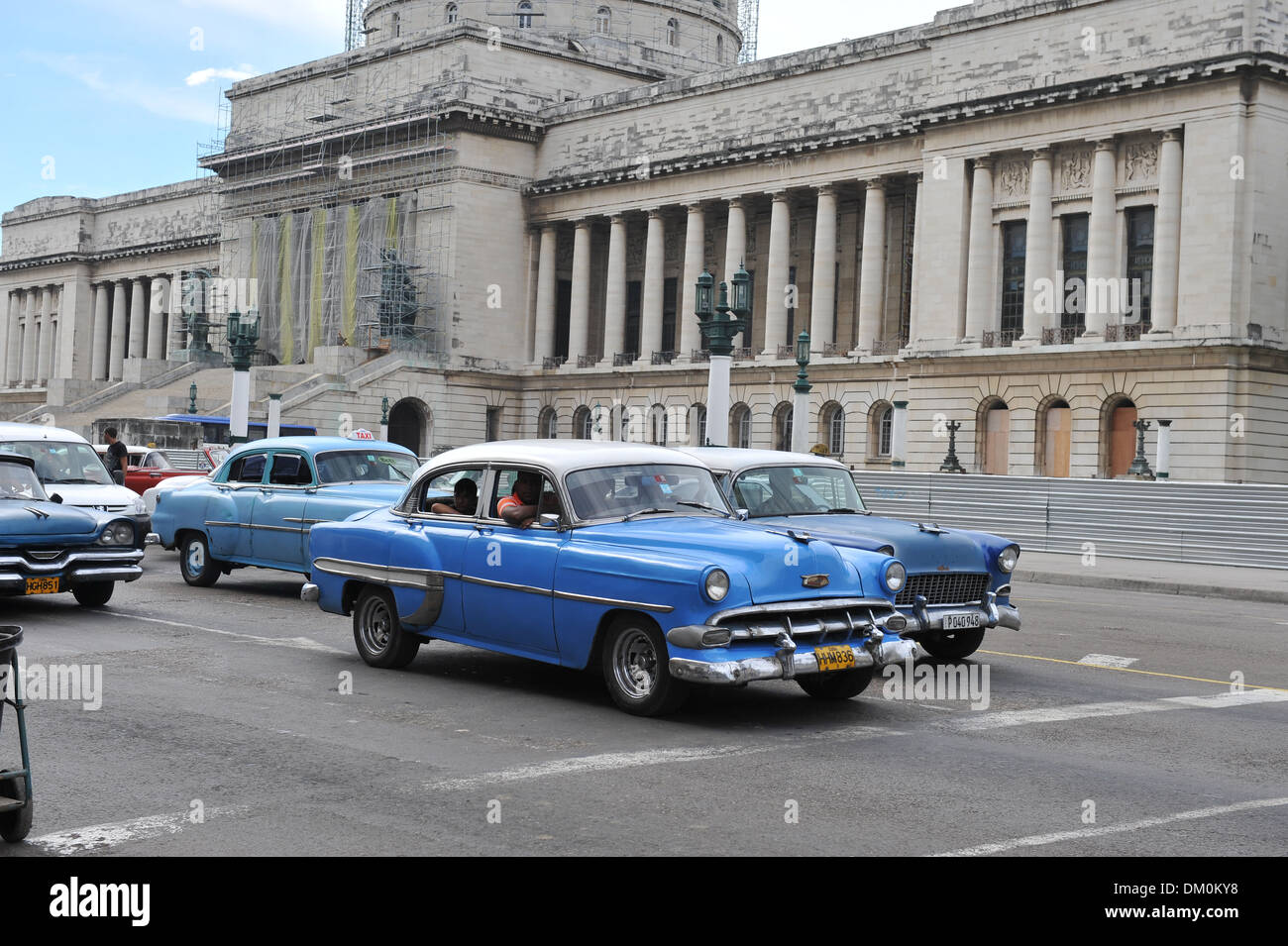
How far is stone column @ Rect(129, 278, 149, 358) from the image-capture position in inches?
3718

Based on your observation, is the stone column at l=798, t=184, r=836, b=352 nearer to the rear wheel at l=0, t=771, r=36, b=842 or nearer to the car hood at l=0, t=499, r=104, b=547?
the car hood at l=0, t=499, r=104, b=547

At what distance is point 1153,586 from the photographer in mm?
24781

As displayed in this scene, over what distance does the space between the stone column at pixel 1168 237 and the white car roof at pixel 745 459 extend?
34606 mm

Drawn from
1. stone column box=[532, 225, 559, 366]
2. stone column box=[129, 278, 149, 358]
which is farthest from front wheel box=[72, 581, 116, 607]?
stone column box=[129, 278, 149, 358]

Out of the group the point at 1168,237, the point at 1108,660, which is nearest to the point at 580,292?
the point at 1168,237

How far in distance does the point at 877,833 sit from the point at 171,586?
13.7 metres

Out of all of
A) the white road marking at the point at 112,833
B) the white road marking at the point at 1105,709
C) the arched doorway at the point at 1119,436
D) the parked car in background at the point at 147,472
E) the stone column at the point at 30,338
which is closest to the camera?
the white road marking at the point at 112,833

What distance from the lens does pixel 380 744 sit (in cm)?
927

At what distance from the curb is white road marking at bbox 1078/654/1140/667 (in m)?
10.2

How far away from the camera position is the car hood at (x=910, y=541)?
1227 cm

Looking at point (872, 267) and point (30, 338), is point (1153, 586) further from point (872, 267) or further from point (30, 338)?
point (30, 338)

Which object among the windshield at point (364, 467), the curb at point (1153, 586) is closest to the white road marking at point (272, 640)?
the windshield at point (364, 467)

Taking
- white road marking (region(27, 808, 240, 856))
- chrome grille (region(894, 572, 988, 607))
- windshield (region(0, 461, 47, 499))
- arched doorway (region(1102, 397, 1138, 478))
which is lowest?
white road marking (region(27, 808, 240, 856))

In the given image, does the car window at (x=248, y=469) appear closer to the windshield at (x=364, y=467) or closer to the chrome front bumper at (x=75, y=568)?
the windshield at (x=364, y=467)
